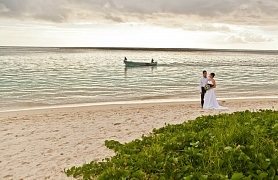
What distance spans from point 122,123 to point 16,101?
15.8m

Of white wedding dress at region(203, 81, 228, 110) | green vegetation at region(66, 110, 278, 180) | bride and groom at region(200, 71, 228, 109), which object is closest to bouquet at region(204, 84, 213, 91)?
bride and groom at region(200, 71, 228, 109)

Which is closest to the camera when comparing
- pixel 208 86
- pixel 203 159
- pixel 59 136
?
pixel 203 159

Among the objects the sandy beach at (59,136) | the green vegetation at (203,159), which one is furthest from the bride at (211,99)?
the green vegetation at (203,159)

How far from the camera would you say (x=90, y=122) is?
15281 millimetres

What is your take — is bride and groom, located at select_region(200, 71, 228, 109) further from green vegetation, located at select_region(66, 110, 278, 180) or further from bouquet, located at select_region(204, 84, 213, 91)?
green vegetation, located at select_region(66, 110, 278, 180)

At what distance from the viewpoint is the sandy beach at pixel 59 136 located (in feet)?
28.9

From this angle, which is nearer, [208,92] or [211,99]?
[208,92]

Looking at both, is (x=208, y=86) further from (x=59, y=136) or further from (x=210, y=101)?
(x=59, y=136)

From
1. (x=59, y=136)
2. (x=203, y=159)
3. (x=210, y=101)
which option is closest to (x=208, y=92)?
(x=210, y=101)

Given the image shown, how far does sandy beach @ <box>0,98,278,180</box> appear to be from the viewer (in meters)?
8.80

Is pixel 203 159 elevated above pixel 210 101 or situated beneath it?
elevated above

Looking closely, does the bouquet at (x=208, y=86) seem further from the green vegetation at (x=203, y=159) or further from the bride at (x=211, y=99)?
the green vegetation at (x=203, y=159)

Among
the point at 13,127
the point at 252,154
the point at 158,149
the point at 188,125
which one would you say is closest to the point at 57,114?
the point at 13,127

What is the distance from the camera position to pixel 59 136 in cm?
1232
